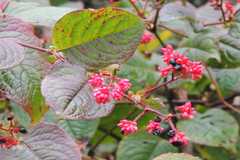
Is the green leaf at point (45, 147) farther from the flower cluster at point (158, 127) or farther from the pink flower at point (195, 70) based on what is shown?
the pink flower at point (195, 70)

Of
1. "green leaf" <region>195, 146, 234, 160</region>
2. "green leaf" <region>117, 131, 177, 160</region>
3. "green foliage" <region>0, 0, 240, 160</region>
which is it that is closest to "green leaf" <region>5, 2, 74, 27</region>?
"green foliage" <region>0, 0, 240, 160</region>

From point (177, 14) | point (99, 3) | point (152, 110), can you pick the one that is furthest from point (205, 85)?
point (99, 3)

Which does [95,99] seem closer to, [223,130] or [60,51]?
[60,51]

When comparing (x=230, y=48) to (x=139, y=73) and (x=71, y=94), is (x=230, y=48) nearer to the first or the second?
(x=139, y=73)

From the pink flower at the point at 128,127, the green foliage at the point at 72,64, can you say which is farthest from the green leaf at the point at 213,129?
the pink flower at the point at 128,127

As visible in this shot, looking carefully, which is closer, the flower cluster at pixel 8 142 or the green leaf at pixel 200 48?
the flower cluster at pixel 8 142

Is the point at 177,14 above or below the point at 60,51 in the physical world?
below
